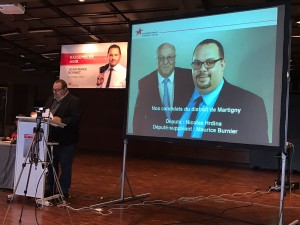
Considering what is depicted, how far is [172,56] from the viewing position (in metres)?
4.50

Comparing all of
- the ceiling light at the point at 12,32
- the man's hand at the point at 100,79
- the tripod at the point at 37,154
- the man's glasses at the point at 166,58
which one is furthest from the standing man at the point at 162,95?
the ceiling light at the point at 12,32

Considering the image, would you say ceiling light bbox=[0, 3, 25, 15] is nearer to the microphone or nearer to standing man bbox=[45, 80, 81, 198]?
standing man bbox=[45, 80, 81, 198]

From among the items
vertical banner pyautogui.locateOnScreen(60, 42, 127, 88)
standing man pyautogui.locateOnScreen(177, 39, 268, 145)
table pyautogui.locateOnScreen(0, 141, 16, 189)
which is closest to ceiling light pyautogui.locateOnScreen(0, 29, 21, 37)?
vertical banner pyautogui.locateOnScreen(60, 42, 127, 88)

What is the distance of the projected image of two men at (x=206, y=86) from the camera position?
382cm

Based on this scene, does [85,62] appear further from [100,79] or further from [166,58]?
[166,58]

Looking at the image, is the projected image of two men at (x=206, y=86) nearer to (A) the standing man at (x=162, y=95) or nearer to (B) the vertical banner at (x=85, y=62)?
(A) the standing man at (x=162, y=95)

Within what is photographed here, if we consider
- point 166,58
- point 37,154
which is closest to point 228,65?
point 166,58

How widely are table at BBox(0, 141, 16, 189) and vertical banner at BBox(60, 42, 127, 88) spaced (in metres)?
4.34

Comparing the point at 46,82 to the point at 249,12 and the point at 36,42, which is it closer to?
the point at 36,42

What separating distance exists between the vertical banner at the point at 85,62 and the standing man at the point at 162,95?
183 inches

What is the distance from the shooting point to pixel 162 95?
15.0 ft

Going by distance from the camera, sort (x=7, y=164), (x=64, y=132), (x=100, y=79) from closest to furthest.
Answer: (x=64, y=132) < (x=7, y=164) < (x=100, y=79)

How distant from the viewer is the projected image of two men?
151 inches

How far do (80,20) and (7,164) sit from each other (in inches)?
230
